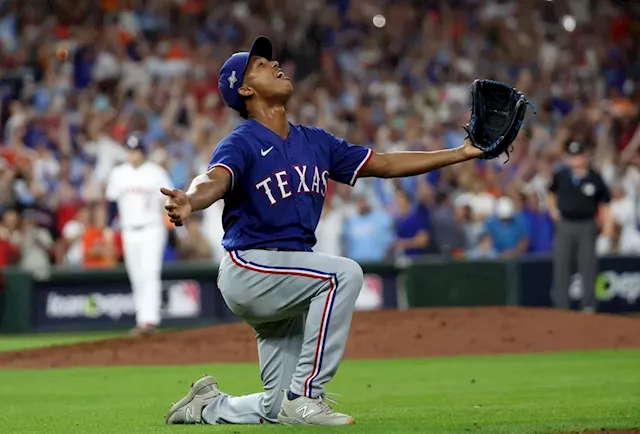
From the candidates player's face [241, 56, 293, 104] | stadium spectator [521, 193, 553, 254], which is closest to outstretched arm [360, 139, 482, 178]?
player's face [241, 56, 293, 104]

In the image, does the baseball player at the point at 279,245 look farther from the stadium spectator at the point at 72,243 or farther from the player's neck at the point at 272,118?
the stadium spectator at the point at 72,243

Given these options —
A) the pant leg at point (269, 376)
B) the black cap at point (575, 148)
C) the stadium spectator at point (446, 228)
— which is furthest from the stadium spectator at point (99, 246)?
the pant leg at point (269, 376)

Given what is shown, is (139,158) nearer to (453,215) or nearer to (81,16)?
(453,215)

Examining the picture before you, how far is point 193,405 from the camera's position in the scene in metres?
6.77

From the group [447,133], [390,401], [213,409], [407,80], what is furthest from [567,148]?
[213,409]

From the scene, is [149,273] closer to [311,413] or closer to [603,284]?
[603,284]

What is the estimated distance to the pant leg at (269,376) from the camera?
21.6 feet

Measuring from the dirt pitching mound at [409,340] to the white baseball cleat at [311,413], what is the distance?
5.83 metres

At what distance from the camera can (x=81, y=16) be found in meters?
22.2

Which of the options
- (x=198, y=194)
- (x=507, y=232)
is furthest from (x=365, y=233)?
(x=198, y=194)

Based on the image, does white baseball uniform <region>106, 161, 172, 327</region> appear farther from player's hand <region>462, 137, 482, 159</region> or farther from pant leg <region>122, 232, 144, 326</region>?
player's hand <region>462, 137, 482, 159</region>

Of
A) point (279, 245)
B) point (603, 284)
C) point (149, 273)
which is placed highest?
point (279, 245)

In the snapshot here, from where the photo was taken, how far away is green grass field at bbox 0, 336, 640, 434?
21.2 feet

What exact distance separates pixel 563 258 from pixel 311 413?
412 inches
